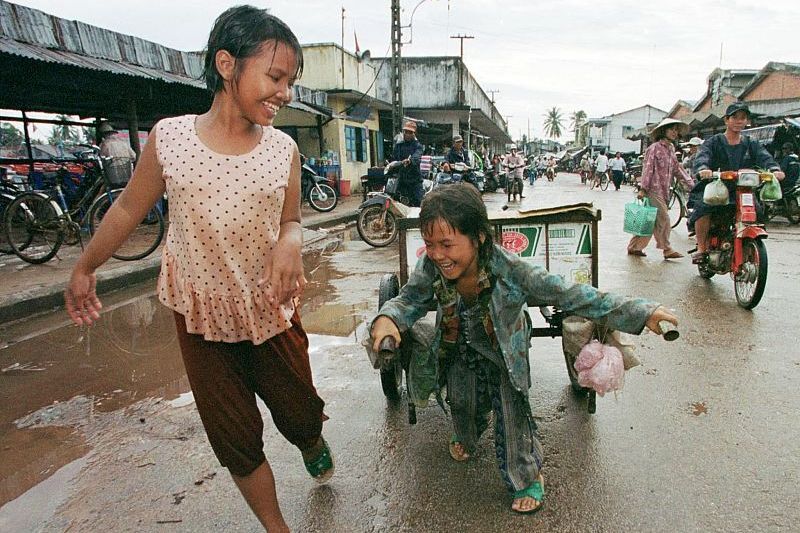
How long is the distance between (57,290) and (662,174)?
6.97m

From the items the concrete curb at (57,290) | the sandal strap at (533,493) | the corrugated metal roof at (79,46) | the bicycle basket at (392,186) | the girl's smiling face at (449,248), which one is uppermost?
the corrugated metal roof at (79,46)

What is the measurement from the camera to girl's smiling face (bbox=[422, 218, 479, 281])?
199cm

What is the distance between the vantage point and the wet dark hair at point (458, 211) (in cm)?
199

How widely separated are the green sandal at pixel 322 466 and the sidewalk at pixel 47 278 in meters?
4.17

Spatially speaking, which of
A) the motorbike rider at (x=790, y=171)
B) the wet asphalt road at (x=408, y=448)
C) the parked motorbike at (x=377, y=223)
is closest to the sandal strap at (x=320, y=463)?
the wet asphalt road at (x=408, y=448)

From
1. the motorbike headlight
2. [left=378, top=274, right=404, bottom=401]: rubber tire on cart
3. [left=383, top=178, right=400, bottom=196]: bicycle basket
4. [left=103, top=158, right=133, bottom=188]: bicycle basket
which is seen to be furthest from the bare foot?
[left=383, top=178, right=400, bottom=196]: bicycle basket

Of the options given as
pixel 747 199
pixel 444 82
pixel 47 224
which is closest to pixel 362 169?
pixel 444 82

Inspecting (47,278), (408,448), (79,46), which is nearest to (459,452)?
(408,448)

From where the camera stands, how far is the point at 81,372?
3.61 m

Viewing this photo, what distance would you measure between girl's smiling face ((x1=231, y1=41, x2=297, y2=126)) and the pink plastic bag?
4.73 ft

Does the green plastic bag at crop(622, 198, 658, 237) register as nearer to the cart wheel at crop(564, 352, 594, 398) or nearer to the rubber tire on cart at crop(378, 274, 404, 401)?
the cart wheel at crop(564, 352, 594, 398)

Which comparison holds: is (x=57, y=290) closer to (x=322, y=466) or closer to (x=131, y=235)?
(x=131, y=235)

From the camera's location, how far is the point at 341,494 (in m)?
2.21

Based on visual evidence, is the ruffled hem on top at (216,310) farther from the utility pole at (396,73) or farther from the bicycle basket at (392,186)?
the utility pole at (396,73)
